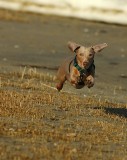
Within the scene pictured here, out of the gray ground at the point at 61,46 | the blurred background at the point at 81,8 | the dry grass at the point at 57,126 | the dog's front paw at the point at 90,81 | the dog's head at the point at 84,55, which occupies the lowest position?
the dry grass at the point at 57,126

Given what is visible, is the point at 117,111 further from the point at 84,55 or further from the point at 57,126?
the point at 57,126

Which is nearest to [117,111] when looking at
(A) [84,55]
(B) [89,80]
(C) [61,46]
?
(B) [89,80]

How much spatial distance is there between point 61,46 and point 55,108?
42.1ft

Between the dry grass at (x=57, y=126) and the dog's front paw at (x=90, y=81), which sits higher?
the dog's front paw at (x=90, y=81)

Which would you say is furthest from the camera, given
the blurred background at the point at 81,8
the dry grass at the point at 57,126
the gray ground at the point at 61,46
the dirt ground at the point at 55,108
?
Result: the blurred background at the point at 81,8

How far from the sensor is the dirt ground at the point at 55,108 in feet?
28.3

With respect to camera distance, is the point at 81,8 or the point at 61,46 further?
the point at 81,8

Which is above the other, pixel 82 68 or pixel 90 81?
pixel 82 68

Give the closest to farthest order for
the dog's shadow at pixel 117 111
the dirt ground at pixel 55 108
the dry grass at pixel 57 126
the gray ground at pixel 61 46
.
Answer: the dry grass at pixel 57 126
the dirt ground at pixel 55 108
the dog's shadow at pixel 117 111
the gray ground at pixel 61 46

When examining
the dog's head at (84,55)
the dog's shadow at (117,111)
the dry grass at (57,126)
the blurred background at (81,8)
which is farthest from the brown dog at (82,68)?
the blurred background at (81,8)

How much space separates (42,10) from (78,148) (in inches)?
917

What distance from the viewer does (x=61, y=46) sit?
2428 centimetres

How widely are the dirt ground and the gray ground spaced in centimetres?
3

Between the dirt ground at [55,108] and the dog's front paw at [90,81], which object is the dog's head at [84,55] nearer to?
the dog's front paw at [90,81]
